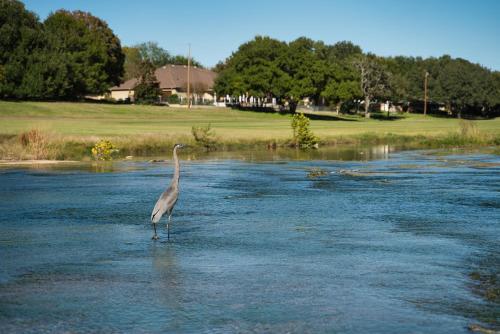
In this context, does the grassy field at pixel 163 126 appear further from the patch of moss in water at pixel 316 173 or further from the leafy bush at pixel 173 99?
the leafy bush at pixel 173 99

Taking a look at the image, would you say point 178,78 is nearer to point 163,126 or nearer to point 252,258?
point 163,126

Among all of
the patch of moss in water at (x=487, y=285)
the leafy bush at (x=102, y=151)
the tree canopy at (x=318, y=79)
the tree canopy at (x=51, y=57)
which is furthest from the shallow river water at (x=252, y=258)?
the tree canopy at (x=318, y=79)

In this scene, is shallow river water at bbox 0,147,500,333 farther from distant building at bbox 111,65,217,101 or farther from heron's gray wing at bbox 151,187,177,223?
distant building at bbox 111,65,217,101

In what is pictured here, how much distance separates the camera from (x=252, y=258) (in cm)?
1277

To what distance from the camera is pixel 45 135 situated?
1468 inches

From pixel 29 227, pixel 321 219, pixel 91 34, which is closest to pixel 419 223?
pixel 321 219

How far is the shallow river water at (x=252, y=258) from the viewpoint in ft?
30.1

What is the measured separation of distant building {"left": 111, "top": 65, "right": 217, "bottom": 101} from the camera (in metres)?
136

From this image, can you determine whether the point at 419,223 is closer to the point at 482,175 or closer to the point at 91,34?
the point at 482,175

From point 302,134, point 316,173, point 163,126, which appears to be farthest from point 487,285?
point 163,126

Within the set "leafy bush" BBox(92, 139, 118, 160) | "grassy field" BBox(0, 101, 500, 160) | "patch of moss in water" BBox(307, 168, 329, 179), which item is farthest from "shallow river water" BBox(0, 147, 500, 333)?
"grassy field" BBox(0, 101, 500, 160)

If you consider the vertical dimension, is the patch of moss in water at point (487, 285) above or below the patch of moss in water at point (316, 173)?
above

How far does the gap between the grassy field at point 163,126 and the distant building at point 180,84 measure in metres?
34.3

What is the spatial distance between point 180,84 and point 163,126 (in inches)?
2846
